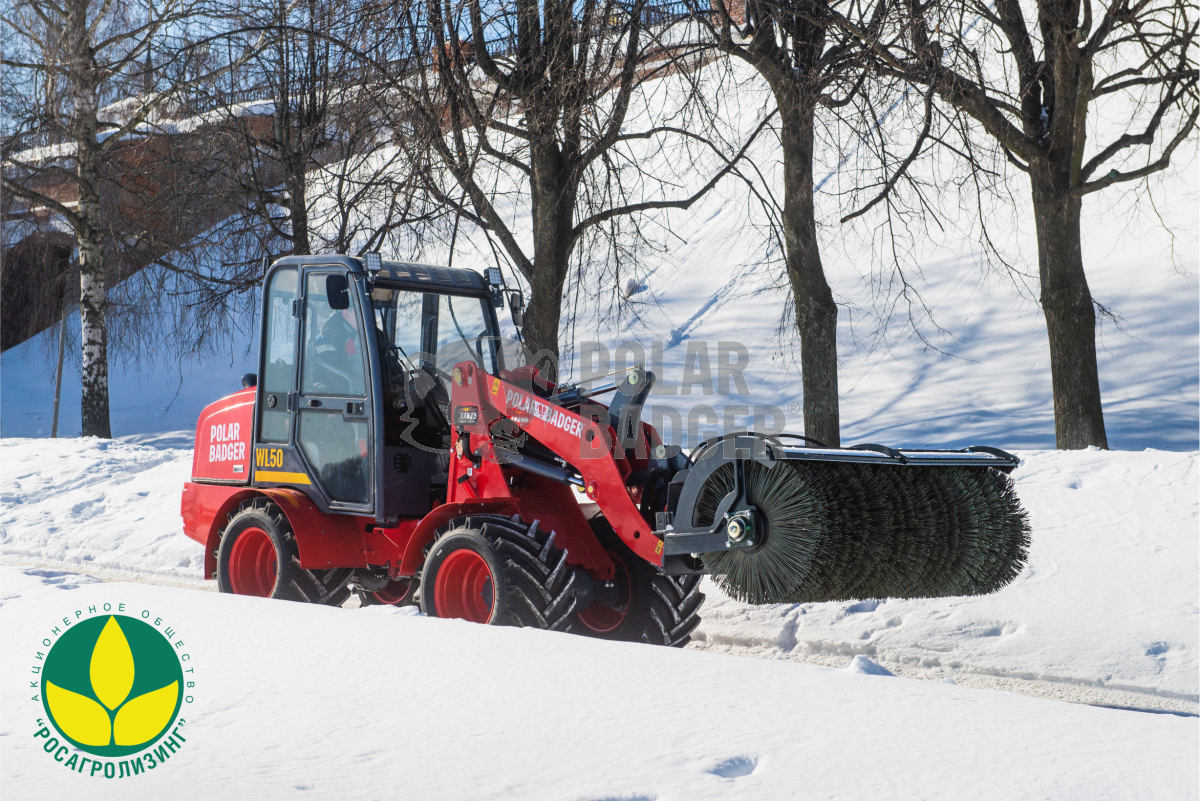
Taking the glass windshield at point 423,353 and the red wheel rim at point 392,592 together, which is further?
the red wheel rim at point 392,592

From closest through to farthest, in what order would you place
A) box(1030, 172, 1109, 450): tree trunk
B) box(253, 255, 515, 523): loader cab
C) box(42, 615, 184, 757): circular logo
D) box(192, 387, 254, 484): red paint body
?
box(42, 615, 184, 757): circular logo, box(253, 255, 515, 523): loader cab, box(192, 387, 254, 484): red paint body, box(1030, 172, 1109, 450): tree trunk

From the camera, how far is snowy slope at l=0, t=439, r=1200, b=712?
18.3 ft

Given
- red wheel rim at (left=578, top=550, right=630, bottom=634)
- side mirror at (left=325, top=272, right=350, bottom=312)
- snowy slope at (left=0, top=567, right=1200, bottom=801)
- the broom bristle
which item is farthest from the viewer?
side mirror at (left=325, top=272, right=350, bottom=312)

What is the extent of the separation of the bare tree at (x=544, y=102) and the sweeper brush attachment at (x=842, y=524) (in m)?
3.24

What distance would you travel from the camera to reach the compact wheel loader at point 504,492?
4.98m

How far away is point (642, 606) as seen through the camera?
6043 millimetres

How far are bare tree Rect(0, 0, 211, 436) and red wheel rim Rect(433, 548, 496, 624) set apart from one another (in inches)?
480

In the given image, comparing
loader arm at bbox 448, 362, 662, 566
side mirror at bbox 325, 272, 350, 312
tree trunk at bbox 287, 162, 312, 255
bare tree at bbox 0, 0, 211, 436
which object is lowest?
loader arm at bbox 448, 362, 662, 566

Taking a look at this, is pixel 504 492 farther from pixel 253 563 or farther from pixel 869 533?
pixel 253 563

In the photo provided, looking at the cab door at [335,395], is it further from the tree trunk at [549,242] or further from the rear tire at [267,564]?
the tree trunk at [549,242]

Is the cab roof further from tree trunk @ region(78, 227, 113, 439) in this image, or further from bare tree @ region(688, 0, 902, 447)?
tree trunk @ region(78, 227, 113, 439)

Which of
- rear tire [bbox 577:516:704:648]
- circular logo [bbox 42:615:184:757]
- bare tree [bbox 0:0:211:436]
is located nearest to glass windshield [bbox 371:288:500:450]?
rear tire [bbox 577:516:704:648]

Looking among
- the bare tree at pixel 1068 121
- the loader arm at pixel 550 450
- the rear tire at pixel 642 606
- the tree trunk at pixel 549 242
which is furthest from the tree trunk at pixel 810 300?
the loader arm at pixel 550 450

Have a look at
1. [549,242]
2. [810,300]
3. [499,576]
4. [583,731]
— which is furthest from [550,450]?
[549,242]
